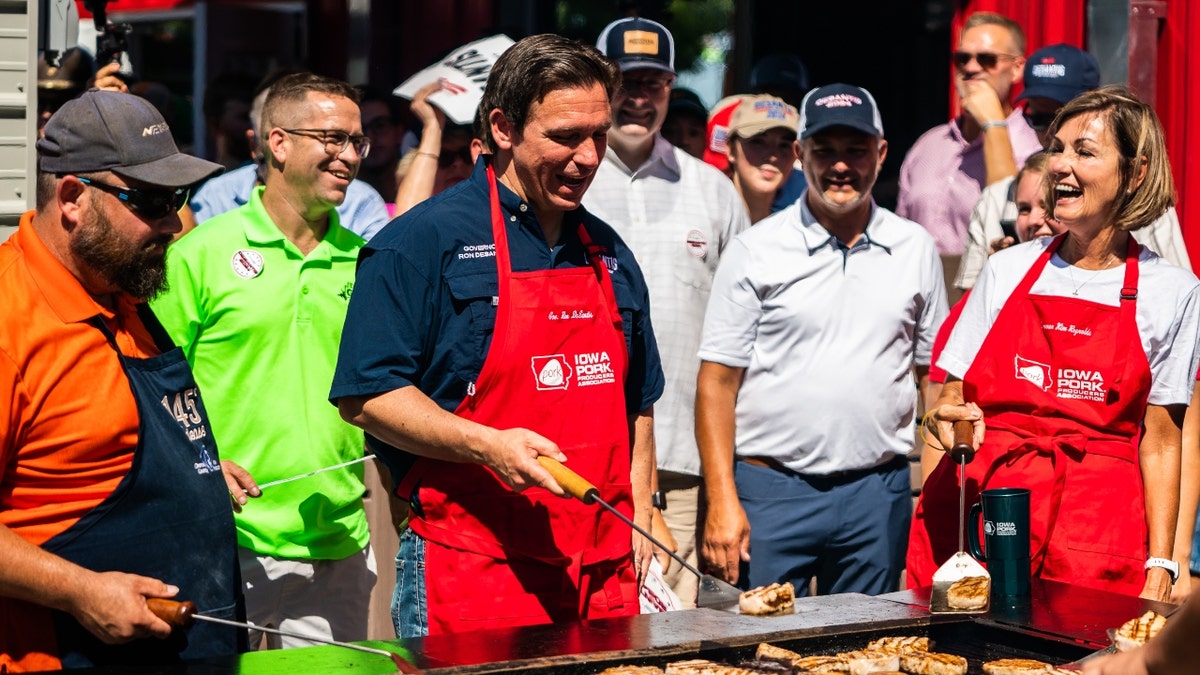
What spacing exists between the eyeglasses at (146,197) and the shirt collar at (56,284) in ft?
0.55

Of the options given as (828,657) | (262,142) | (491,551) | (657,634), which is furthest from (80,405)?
(262,142)

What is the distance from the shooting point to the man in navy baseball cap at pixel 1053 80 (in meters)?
6.41

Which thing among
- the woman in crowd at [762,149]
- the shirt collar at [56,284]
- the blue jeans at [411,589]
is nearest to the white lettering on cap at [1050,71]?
the woman in crowd at [762,149]

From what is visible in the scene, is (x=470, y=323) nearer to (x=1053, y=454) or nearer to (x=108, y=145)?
(x=108, y=145)

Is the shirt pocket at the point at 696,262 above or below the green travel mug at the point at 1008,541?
above

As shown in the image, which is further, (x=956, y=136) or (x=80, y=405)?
(x=956, y=136)

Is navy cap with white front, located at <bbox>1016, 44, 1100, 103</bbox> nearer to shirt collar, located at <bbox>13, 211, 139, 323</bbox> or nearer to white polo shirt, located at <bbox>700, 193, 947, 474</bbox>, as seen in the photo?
white polo shirt, located at <bbox>700, 193, 947, 474</bbox>

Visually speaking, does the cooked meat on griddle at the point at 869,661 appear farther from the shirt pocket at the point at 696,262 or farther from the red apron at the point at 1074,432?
the shirt pocket at the point at 696,262

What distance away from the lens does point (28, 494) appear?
118 inches

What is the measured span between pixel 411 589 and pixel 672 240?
2221mm

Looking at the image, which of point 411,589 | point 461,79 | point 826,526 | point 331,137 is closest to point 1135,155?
point 826,526

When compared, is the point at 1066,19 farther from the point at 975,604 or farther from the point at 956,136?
the point at 975,604

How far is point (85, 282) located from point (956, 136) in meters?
4.80

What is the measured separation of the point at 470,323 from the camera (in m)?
3.53
